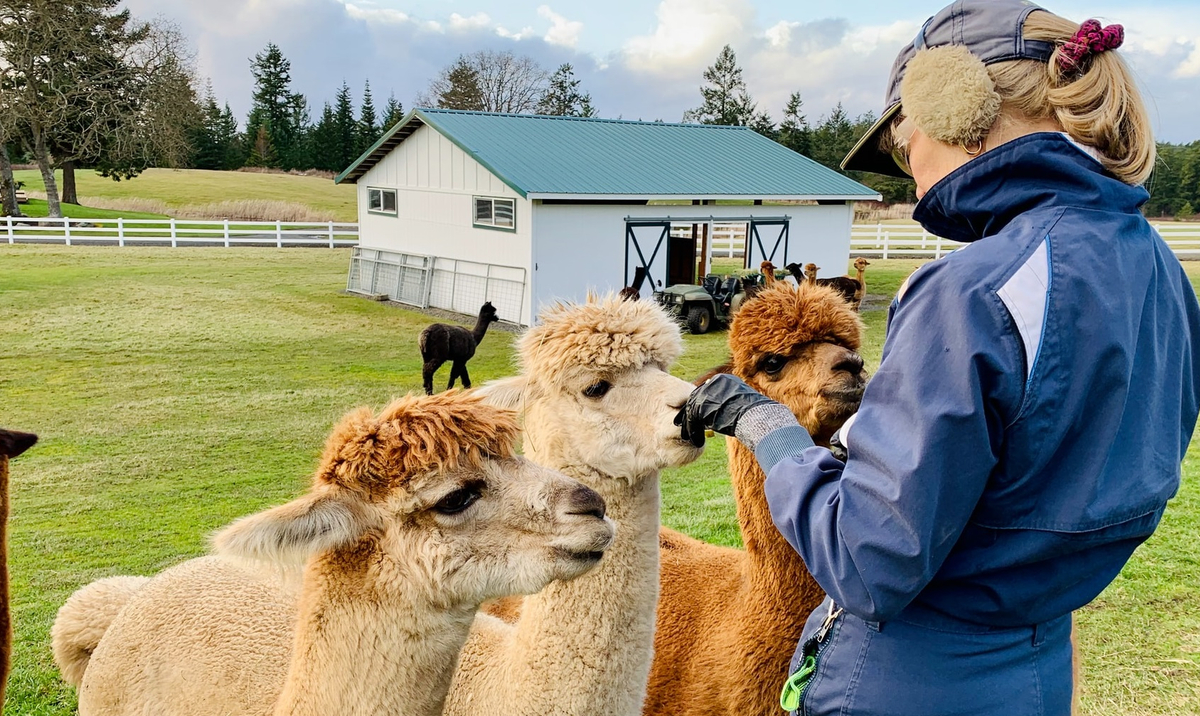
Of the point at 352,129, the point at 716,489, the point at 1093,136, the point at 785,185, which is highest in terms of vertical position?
the point at 352,129

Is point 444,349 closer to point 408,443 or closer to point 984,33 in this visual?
point 408,443

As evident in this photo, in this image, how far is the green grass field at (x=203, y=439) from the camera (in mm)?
4805

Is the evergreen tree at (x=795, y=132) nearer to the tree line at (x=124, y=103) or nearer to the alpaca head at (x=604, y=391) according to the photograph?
the tree line at (x=124, y=103)

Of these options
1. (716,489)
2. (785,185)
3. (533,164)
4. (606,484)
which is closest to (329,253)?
(533,164)

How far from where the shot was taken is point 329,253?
32.7 metres

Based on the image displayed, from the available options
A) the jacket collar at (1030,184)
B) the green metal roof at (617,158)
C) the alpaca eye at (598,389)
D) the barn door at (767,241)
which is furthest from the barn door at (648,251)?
the jacket collar at (1030,184)

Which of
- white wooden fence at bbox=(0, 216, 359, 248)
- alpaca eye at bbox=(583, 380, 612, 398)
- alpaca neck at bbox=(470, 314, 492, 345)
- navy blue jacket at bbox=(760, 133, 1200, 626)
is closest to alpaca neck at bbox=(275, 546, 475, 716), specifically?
alpaca eye at bbox=(583, 380, 612, 398)

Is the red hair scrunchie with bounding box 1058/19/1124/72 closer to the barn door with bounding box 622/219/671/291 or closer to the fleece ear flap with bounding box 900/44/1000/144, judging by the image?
the fleece ear flap with bounding box 900/44/1000/144

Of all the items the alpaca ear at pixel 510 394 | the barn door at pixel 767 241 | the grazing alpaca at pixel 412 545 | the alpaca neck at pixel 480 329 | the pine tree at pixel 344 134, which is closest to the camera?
the grazing alpaca at pixel 412 545

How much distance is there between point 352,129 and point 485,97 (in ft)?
46.4

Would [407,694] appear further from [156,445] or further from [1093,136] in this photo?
[156,445]

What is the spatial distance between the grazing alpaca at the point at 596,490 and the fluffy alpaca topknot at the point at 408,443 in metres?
0.52

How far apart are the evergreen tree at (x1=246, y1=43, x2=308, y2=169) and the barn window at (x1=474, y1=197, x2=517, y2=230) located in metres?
60.8

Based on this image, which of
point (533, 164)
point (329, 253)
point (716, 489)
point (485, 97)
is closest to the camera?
point (716, 489)
